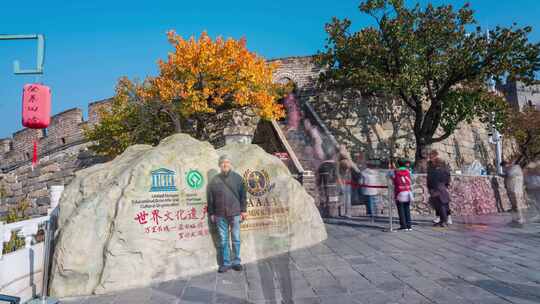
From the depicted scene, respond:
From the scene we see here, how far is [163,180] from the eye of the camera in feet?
16.1

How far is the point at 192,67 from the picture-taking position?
12.6 meters

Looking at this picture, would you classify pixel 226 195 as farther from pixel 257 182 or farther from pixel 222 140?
pixel 222 140

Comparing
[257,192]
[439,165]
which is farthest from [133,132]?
[439,165]

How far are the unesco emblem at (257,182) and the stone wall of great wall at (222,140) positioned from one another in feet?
26.1

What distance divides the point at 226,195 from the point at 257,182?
42.0 inches

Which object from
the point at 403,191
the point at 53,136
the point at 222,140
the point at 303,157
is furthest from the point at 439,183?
the point at 53,136

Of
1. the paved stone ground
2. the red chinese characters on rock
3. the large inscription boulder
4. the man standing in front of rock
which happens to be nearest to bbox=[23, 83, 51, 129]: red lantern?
the large inscription boulder

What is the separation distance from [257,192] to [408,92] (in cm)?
827

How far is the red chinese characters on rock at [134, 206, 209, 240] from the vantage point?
4.65 meters

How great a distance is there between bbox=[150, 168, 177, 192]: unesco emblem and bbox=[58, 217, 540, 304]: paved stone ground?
1.17 m

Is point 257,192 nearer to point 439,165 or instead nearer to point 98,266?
point 98,266

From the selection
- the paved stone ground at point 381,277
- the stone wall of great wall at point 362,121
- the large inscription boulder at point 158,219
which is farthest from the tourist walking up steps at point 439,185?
the stone wall of great wall at point 362,121

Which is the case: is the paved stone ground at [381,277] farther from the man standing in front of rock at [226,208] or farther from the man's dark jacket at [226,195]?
the man's dark jacket at [226,195]

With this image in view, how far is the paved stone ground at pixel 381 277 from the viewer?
140 inches
